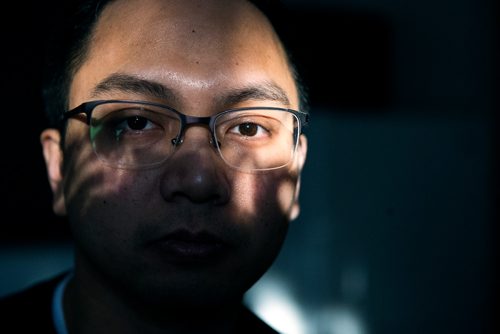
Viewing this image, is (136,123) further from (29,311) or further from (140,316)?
(29,311)

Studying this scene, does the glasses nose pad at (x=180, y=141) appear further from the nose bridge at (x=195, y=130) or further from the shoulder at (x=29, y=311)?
the shoulder at (x=29, y=311)

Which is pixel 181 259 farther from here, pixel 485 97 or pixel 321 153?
pixel 485 97

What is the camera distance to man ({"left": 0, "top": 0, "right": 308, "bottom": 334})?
51.5 inches

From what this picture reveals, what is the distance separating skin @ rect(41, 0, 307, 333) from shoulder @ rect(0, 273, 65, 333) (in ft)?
0.67

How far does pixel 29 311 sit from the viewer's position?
1655mm

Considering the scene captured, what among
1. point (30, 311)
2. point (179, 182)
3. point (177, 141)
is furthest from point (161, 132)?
point (30, 311)

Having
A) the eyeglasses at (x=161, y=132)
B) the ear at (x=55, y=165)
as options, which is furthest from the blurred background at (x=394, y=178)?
the eyeglasses at (x=161, y=132)

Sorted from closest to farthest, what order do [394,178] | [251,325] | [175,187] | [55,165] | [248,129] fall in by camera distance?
1. [175,187]
2. [248,129]
3. [55,165]
4. [251,325]
5. [394,178]

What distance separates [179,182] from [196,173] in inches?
2.0

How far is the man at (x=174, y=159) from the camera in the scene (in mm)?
1308

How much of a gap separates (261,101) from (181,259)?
51cm

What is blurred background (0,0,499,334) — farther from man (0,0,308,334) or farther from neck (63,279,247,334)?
man (0,0,308,334)

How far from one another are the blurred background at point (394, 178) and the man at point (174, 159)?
108 centimetres

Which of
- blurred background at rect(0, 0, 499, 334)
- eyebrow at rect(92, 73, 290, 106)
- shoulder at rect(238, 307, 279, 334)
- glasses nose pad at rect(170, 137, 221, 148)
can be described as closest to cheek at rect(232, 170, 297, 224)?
glasses nose pad at rect(170, 137, 221, 148)
